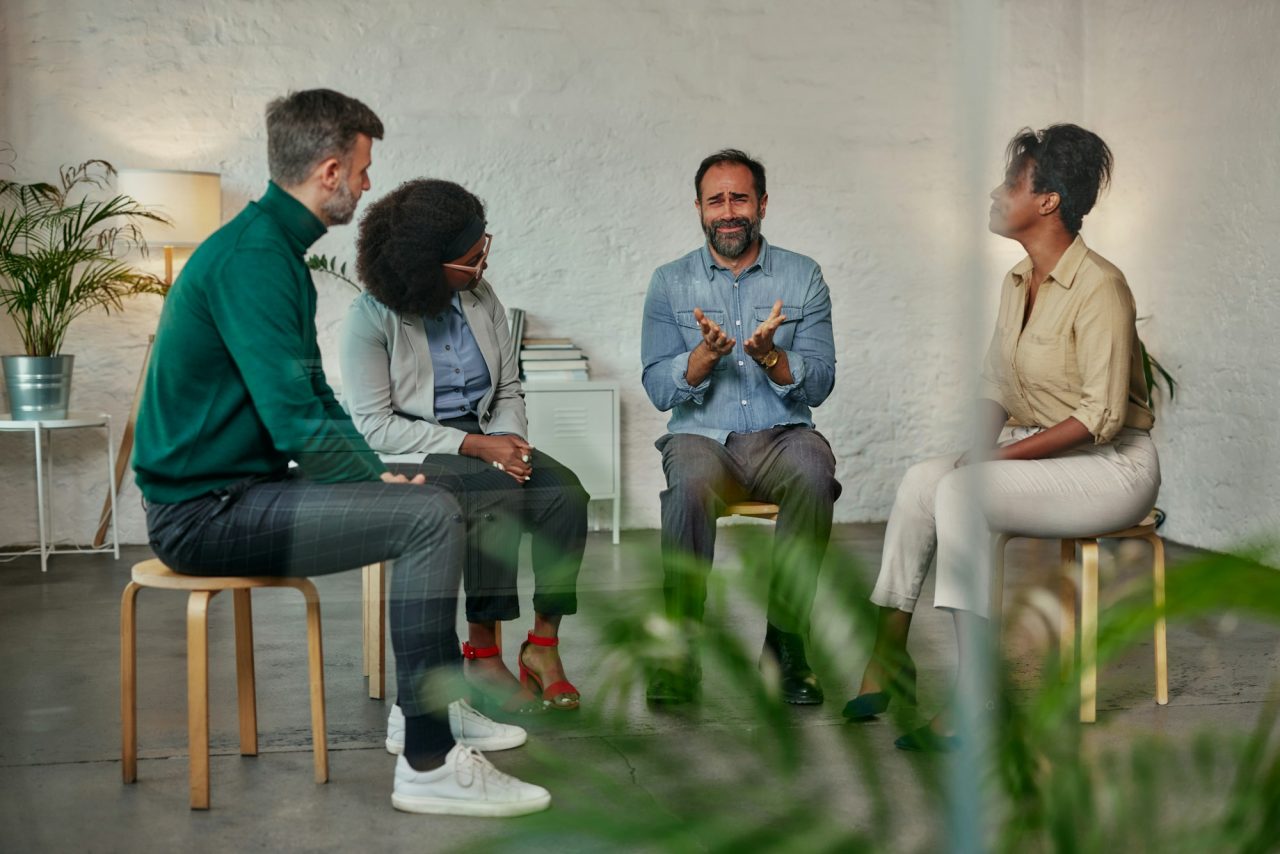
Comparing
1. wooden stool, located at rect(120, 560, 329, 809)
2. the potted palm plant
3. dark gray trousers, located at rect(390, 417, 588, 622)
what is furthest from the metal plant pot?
dark gray trousers, located at rect(390, 417, 588, 622)

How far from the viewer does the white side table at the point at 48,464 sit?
66.2 inches

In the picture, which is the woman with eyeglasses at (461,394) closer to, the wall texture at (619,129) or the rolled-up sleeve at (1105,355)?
the wall texture at (619,129)

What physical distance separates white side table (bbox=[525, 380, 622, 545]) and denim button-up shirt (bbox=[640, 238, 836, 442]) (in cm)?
14

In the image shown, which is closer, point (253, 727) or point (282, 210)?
point (282, 210)

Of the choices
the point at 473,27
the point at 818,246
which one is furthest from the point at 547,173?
the point at 818,246

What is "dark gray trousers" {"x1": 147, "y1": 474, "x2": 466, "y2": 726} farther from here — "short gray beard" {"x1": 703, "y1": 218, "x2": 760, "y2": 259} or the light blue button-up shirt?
"short gray beard" {"x1": 703, "y1": 218, "x2": 760, "y2": 259}

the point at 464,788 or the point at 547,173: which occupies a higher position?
the point at 547,173

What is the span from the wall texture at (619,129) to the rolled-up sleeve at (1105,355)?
0.08m

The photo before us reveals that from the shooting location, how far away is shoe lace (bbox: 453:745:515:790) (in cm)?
169

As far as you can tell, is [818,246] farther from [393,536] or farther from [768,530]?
[768,530]

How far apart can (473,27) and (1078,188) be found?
926mm

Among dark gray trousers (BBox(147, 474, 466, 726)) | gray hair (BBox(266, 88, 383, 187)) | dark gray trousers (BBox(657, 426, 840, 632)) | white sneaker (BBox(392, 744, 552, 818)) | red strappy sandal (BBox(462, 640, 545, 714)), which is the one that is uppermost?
gray hair (BBox(266, 88, 383, 187))

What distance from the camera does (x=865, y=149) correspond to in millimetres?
1871

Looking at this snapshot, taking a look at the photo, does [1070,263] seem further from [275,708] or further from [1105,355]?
[275,708]
